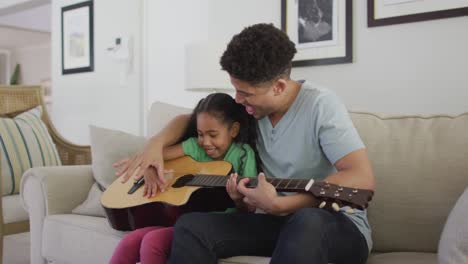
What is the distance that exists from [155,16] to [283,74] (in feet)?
6.63

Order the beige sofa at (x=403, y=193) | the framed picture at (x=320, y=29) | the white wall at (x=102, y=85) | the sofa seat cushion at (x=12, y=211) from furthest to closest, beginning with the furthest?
the white wall at (x=102, y=85) → the framed picture at (x=320, y=29) → the sofa seat cushion at (x=12, y=211) → the beige sofa at (x=403, y=193)

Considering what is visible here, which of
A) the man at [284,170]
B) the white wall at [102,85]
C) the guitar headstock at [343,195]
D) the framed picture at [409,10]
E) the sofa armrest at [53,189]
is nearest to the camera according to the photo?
the guitar headstock at [343,195]

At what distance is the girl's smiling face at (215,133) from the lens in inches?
59.6

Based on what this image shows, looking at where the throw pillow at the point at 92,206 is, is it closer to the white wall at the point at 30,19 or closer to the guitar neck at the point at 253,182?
the guitar neck at the point at 253,182

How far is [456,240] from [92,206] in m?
1.33

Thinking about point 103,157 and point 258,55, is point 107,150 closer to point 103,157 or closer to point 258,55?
point 103,157

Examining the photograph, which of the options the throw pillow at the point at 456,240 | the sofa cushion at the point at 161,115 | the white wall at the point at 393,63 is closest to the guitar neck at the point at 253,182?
the throw pillow at the point at 456,240

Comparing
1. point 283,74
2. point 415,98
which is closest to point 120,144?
point 283,74

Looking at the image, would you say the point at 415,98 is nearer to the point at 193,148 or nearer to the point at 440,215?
the point at 440,215

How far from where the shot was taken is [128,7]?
330 centimetres

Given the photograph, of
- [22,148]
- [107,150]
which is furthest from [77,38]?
[107,150]

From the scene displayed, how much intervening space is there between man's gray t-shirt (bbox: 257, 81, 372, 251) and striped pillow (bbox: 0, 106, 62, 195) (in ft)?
4.84

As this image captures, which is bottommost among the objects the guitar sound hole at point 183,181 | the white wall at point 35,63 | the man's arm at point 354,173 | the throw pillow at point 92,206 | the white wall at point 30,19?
the throw pillow at point 92,206

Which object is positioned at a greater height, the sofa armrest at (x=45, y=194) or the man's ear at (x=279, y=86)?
the man's ear at (x=279, y=86)
